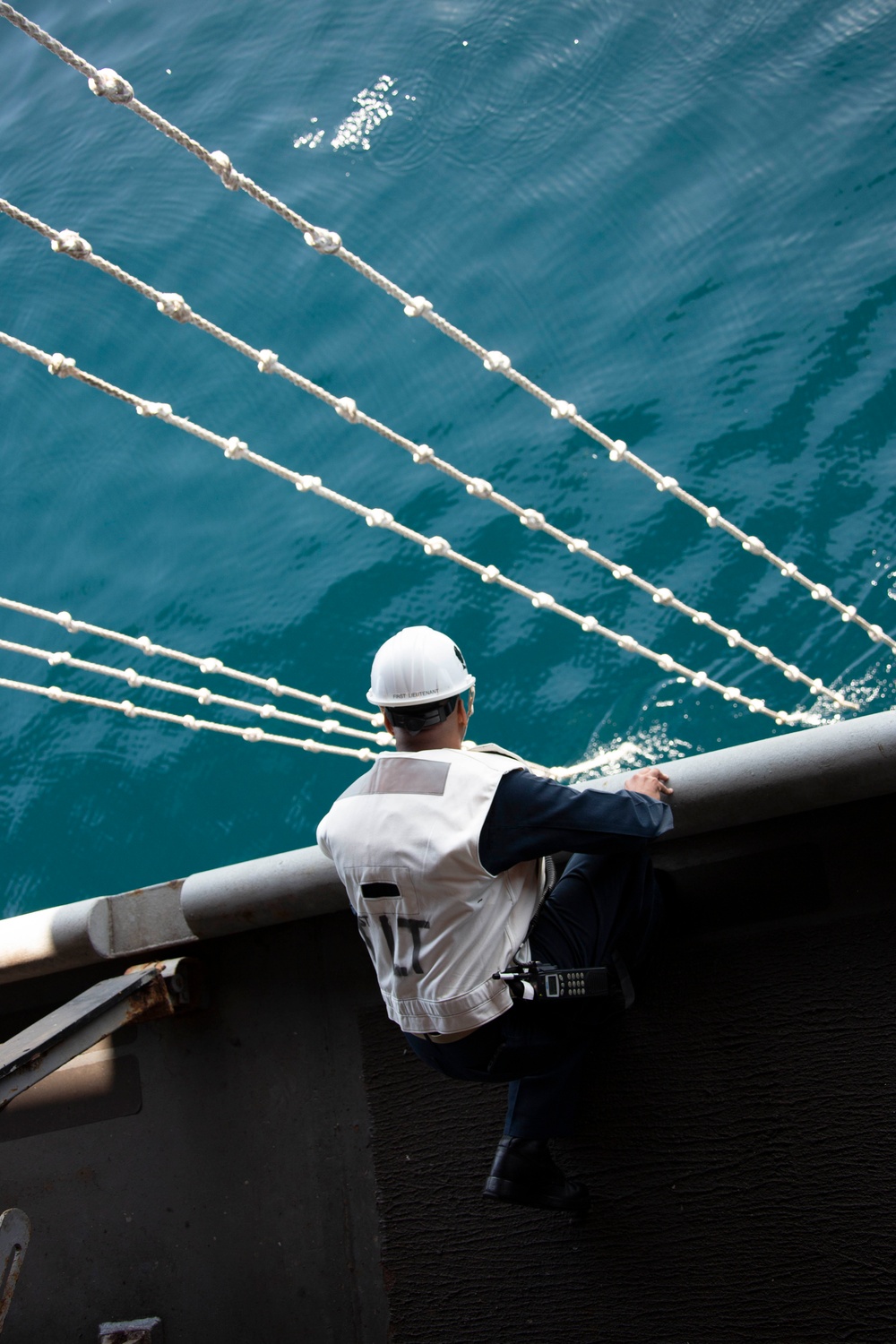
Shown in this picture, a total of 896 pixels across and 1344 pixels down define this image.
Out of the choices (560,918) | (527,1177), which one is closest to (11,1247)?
(527,1177)

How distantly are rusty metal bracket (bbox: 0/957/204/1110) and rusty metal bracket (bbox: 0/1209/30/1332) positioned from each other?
0.23 meters

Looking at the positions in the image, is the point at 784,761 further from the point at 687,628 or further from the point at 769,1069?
the point at 687,628

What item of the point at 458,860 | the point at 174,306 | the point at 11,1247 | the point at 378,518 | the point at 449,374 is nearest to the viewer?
the point at 458,860

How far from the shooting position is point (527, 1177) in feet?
6.34

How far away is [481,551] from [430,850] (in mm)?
5251

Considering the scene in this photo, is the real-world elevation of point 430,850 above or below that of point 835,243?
below

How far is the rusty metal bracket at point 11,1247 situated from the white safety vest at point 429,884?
2.28 feet

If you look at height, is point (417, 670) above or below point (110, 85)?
below

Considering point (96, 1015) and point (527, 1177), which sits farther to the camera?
point (96, 1015)

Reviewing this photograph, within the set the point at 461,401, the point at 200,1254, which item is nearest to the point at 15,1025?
the point at 200,1254

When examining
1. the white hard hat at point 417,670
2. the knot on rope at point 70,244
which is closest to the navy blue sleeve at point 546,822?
the white hard hat at point 417,670

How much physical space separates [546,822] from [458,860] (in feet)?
A: 0.51

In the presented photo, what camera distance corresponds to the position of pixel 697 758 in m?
2.19

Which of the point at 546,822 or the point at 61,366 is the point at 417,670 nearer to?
the point at 546,822
